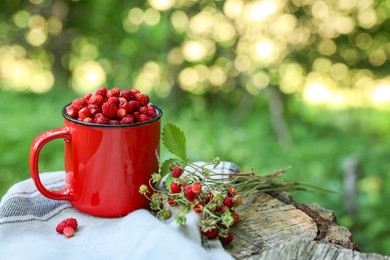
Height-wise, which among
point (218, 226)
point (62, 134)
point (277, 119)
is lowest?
point (277, 119)

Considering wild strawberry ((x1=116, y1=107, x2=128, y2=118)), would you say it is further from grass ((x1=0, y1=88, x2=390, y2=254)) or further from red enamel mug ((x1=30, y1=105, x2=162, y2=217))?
grass ((x1=0, y1=88, x2=390, y2=254))

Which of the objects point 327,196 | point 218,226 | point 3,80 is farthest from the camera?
point 3,80

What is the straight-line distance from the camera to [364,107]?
337cm

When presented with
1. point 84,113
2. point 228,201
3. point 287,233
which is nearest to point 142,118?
point 84,113

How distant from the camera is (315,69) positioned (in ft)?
10.8

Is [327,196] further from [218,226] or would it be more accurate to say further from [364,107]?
[218,226]

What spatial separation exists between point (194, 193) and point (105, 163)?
7.6 inches

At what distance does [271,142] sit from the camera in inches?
124

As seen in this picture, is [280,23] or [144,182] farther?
[280,23]

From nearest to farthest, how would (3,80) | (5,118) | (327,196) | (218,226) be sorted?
(218,226) → (327,196) → (5,118) → (3,80)

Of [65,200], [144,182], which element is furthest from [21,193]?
[144,182]

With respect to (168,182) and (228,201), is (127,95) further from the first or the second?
(228,201)

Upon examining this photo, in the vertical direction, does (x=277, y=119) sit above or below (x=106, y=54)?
below

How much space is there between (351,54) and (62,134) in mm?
2555
